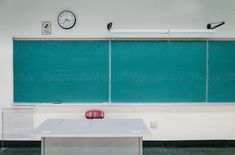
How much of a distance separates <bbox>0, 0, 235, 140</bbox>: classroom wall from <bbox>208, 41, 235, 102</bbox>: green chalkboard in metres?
0.19

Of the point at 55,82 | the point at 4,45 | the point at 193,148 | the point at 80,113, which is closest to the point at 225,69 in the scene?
the point at 193,148

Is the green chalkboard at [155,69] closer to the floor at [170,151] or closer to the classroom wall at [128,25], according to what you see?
the classroom wall at [128,25]

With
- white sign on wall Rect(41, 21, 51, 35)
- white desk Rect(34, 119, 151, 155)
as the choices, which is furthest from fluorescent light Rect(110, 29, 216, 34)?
white desk Rect(34, 119, 151, 155)

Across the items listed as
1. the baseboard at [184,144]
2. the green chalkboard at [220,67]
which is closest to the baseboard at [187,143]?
the baseboard at [184,144]

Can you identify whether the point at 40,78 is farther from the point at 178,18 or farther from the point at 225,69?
the point at 225,69

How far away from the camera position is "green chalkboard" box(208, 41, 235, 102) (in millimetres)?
4180

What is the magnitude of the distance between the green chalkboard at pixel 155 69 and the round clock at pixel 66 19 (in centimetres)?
89

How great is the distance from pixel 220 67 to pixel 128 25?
1.72 meters

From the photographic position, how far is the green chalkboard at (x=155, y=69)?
414cm

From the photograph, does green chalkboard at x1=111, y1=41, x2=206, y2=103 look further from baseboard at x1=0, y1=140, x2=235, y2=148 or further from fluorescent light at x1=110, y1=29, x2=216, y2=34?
baseboard at x1=0, y1=140, x2=235, y2=148

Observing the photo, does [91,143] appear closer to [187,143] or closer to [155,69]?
[155,69]

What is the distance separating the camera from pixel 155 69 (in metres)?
4.16

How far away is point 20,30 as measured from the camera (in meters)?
4.11

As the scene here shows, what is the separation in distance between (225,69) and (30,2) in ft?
11.4
